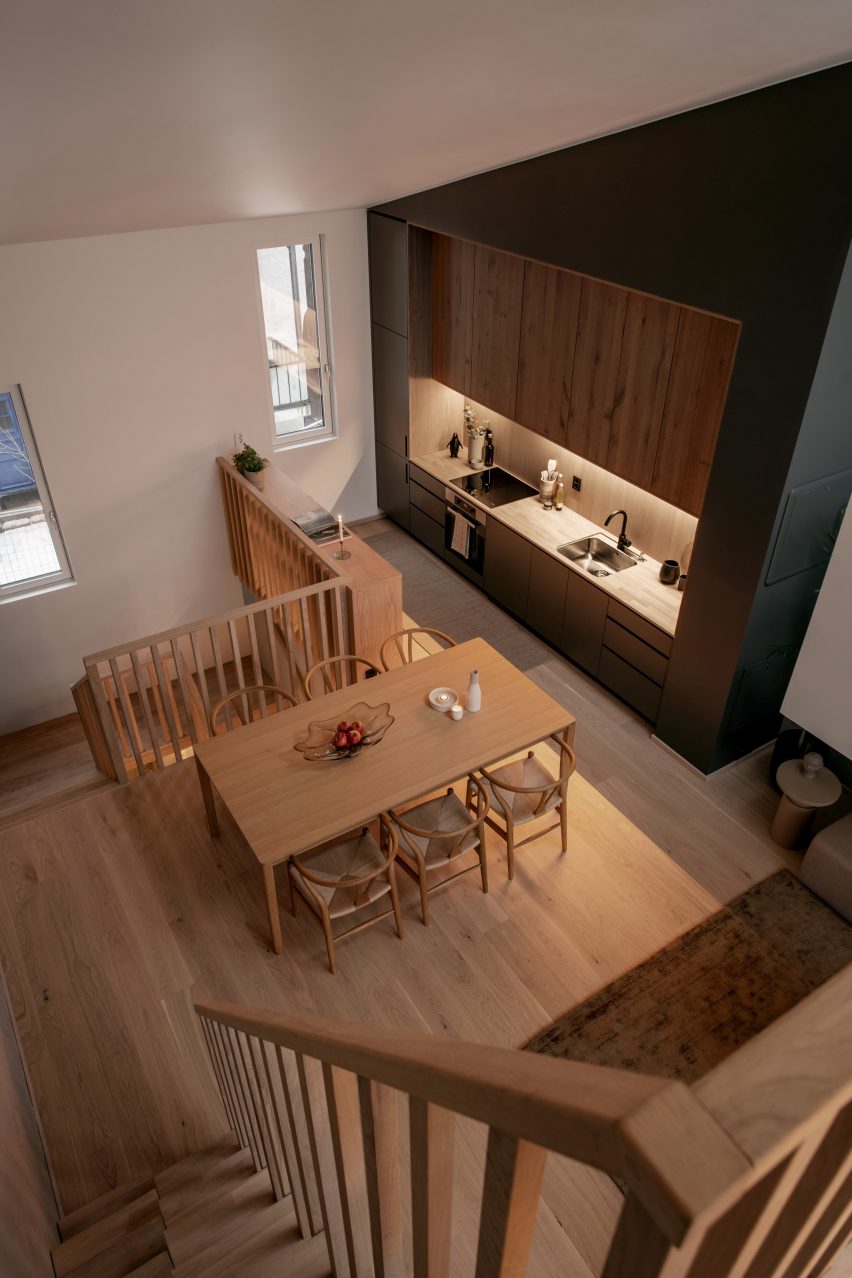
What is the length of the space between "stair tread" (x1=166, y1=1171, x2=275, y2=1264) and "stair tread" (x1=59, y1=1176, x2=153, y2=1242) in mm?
652

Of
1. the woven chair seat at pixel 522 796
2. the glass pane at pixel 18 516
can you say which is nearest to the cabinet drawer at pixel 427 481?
the glass pane at pixel 18 516

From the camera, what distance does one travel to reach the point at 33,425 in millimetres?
5547

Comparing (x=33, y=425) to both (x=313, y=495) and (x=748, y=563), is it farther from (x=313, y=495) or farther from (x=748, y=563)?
(x=748, y=563)

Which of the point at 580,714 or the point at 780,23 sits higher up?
the point at 780,23

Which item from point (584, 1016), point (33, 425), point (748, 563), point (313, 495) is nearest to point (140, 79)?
point (748, 563)

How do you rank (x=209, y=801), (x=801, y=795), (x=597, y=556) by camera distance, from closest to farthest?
(x=209, y=801) → (x=801, y=795) → (x=597, y=556)

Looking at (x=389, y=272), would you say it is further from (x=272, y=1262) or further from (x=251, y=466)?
(x=272, y=1262)

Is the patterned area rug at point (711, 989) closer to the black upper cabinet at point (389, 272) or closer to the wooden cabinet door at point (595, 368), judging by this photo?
the wooden cabinet door at point (595, 368)

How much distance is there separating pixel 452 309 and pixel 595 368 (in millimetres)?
1674

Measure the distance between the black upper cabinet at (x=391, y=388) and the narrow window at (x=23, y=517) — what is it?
9.00ft

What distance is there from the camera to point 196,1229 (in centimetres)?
202

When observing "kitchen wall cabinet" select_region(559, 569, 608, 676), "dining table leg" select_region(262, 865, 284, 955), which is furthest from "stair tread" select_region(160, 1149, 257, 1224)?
"kitchen wall cabinet" select_region(559, 569, 608, 676)

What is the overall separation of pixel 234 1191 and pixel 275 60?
2.96 m

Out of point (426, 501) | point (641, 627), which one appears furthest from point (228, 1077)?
point (426, 501)
